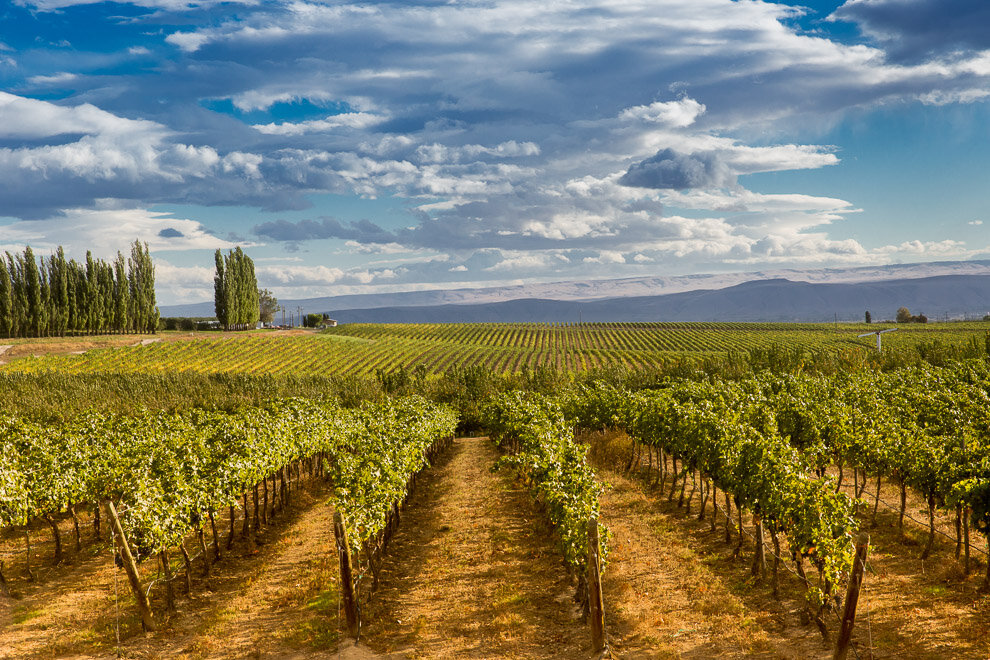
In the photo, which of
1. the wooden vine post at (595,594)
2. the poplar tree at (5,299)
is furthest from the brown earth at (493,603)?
the poplar tree at (5,299)

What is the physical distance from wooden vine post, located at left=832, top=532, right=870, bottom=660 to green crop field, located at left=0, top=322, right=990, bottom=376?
2970 inches

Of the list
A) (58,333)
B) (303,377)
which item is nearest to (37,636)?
(303,377)

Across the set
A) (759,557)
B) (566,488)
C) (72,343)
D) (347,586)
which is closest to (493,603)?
(566,488)

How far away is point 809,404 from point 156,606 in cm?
2494

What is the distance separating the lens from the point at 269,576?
1925cm

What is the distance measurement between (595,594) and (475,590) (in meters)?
5.23

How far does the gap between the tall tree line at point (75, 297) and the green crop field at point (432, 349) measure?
11.0 m

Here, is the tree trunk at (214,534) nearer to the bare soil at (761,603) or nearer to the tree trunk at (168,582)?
the tree trunk at (168,582)

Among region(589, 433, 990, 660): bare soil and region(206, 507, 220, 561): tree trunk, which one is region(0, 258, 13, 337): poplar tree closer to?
region(206, 507, 220, 561): tree trunk

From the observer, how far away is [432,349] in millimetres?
125562

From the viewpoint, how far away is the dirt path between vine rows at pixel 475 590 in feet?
48.5

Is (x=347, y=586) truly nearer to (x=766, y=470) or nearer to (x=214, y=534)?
(x=214, y=534)

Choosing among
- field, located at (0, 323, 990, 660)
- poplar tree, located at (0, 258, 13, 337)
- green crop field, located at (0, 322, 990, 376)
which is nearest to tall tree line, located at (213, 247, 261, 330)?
green crop field, located at (0, 322, 990, 376)

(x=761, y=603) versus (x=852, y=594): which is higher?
(x=852, y=594)
